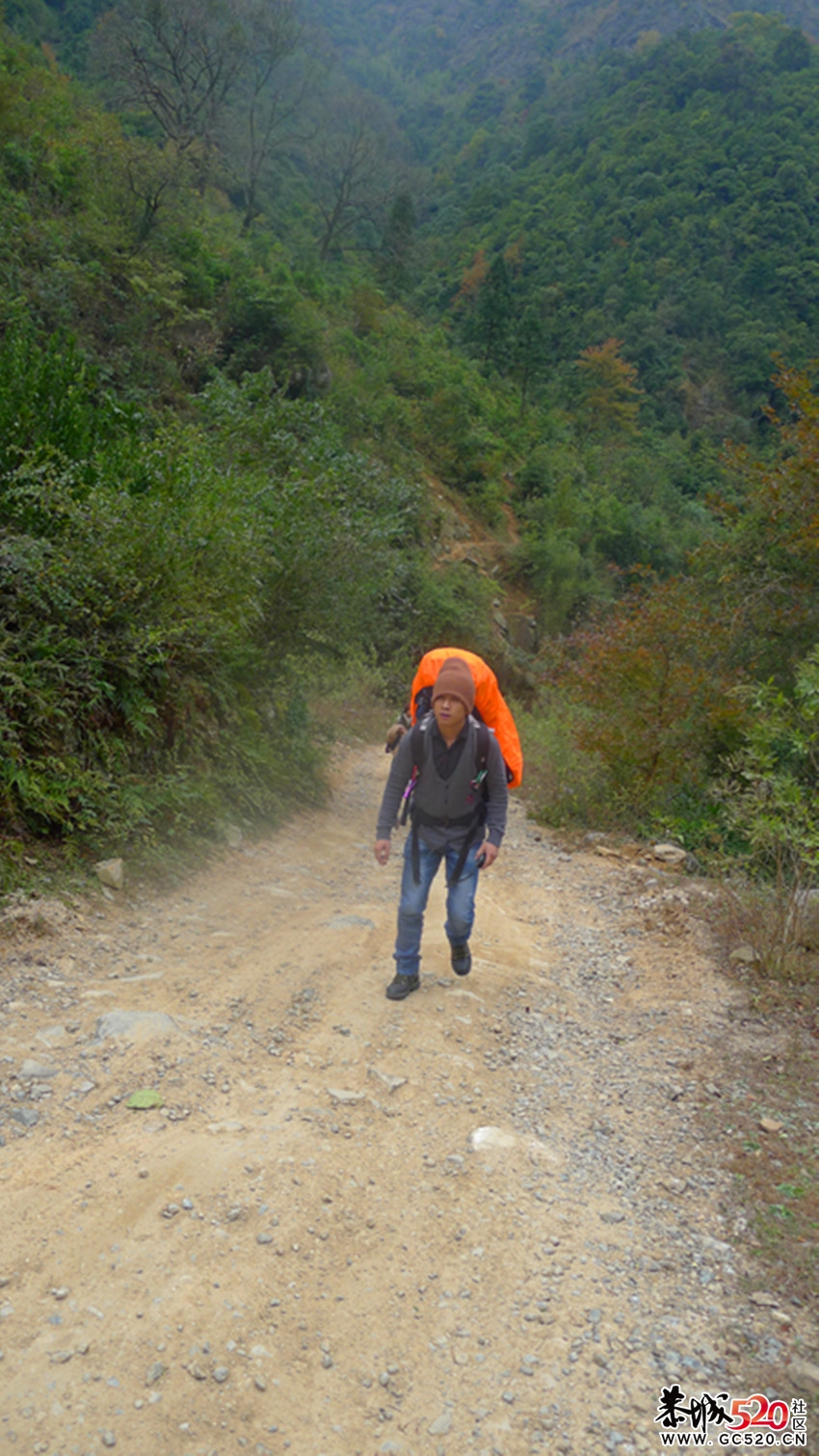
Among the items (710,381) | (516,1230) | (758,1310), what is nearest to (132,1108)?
(516,1230)

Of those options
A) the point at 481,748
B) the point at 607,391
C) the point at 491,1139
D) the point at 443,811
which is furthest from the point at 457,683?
the point at 607,391

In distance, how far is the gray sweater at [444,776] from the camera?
13.4 feet

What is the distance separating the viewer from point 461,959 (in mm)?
4625

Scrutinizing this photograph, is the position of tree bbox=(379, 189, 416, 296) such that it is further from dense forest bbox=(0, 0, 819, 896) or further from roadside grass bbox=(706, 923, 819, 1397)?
roadside grass bbox=(706, 923, 819, 1397)

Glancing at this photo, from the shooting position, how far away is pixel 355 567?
27.8 ft

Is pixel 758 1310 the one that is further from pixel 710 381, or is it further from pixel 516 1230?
pixel 710 381

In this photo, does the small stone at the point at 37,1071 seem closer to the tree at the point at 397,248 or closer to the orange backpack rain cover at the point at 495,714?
the orange backpack rain cover at the point at 495,714

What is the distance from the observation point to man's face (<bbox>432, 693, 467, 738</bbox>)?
389 cm

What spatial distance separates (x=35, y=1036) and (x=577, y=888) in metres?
4.72

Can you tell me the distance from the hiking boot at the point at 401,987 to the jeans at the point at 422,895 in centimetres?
3

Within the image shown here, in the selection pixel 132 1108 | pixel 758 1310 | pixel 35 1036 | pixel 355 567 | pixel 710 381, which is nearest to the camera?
pixel 758 1310

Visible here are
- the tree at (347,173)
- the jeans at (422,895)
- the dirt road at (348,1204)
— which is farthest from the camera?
the tree at (347,173)

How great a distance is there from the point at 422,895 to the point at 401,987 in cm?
50

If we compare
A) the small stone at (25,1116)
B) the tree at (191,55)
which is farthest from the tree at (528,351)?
the small stone at (25,1116)
